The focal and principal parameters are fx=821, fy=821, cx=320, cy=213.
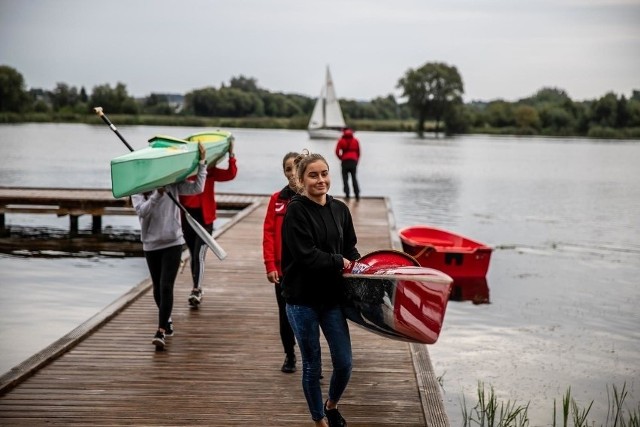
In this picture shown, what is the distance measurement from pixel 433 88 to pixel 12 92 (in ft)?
180

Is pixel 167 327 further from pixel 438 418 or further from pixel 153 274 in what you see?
pixel 438 418

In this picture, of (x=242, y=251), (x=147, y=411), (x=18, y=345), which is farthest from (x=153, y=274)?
(x=242, y=251)

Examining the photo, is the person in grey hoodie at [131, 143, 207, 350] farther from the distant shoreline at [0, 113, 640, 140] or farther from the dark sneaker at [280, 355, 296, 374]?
the distant shoreline at [0, 113, 640, 140]

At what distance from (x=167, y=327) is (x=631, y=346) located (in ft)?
22.2

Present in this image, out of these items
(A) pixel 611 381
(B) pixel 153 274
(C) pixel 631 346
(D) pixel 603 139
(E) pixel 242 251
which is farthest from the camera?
(D) pixel 603 139

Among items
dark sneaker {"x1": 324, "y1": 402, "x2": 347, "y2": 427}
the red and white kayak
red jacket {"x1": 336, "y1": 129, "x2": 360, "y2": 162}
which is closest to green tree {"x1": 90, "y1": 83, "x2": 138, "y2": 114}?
red jacket {"x1": 336, "y1": 129, "x2": 360, "y2": 162}

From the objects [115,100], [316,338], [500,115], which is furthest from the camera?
[500,115]

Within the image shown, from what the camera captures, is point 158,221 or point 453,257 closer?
point 158,221

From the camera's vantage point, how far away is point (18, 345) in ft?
32.7

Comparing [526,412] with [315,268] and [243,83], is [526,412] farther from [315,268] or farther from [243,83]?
[243,83]

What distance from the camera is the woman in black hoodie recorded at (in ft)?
15.2

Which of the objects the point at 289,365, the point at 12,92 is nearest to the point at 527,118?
the point at 12,92

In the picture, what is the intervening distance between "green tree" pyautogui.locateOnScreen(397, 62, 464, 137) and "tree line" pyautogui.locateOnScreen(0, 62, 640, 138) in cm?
14

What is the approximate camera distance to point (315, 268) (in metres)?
4.60
